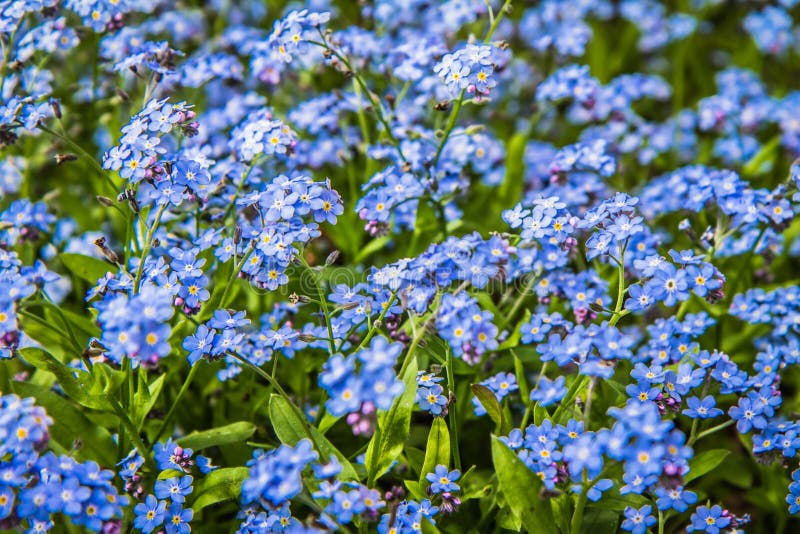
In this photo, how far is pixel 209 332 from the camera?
2.91 metres

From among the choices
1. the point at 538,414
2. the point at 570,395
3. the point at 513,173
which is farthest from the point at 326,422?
the point at 513,173

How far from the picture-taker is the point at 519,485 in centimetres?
269

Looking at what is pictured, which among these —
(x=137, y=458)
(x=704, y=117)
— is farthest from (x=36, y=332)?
(x=704, y=117)

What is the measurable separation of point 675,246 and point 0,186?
4.13 metres

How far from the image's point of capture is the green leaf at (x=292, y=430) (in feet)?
9.41

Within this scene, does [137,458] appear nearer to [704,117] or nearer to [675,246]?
[675,246]

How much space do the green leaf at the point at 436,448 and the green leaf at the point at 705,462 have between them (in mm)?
1012

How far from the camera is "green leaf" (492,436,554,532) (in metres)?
2.67

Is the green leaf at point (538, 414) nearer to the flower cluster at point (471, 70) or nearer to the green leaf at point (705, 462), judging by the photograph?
the green leaf at point (705, 462)

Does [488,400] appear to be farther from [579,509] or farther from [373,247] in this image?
[373,247]

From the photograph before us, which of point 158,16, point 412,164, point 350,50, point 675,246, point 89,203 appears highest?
point 158,16

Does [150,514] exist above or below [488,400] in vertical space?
below

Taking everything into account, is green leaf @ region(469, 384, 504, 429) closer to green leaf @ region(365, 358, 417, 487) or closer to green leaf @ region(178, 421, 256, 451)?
green leaf @ region(365, 358, 417, 487)

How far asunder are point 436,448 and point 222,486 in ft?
2.93
